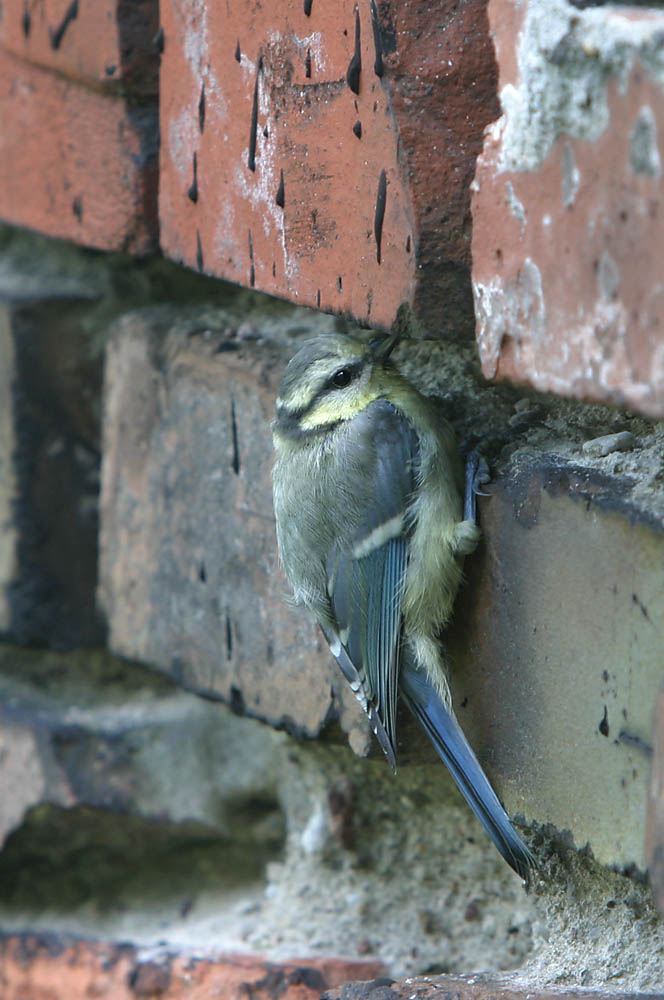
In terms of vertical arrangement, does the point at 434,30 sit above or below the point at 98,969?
above

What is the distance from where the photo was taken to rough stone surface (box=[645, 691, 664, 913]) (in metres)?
0.70

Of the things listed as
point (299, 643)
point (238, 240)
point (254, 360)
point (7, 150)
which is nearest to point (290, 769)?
point (299, 643)

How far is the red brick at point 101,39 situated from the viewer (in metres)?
1.28

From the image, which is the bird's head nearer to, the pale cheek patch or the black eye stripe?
the black eye stripe

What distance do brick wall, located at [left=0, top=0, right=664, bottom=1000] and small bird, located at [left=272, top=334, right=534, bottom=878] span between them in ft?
0.07

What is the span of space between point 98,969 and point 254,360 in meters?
0.61

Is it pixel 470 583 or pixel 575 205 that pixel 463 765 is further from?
pixel 575 205

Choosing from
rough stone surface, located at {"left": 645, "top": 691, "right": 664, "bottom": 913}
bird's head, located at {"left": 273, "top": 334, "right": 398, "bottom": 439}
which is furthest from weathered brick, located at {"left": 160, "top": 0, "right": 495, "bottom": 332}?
rough stone surface, located at {"left": 645, "top": 691, "right": 664, "bottom": 913}

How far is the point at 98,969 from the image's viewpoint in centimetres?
129

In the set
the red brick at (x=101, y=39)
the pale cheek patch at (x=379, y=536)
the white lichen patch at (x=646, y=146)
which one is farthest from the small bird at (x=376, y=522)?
the white lichen patch at (x=646, y=146)

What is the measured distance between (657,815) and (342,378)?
0.70m

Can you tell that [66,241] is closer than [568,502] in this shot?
No

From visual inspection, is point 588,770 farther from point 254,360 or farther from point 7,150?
point 7,150

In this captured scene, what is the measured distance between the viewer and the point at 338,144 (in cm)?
98
